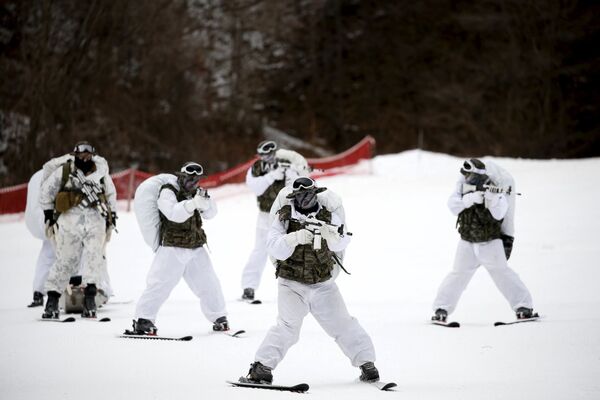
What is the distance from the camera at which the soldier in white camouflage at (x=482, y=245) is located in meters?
9.98

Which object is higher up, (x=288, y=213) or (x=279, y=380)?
(x=288, y=213)

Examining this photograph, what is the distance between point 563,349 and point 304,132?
36.9m

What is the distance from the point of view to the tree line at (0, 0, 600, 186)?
30438mm

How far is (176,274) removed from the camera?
9438 mm

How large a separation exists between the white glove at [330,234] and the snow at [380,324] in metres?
1.18

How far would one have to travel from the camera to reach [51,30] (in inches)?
1224

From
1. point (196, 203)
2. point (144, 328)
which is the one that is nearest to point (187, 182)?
point (196, 203)

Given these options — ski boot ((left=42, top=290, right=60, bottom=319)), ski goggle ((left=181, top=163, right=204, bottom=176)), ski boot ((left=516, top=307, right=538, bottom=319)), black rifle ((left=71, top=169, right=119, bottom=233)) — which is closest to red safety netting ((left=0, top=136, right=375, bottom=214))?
black rifle ((left=71, top=169, right=119, bottom=233))

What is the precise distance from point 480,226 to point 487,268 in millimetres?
479

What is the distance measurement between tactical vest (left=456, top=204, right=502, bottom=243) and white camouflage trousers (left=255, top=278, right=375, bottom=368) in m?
3.22

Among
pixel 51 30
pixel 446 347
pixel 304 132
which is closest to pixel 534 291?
pixel 446 347

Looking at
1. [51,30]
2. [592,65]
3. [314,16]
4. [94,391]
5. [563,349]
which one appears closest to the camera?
[94,391]

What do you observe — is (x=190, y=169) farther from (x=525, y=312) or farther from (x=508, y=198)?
(x=525, y=312)

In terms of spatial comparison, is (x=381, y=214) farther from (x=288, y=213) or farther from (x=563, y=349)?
(x=288, y=213)
